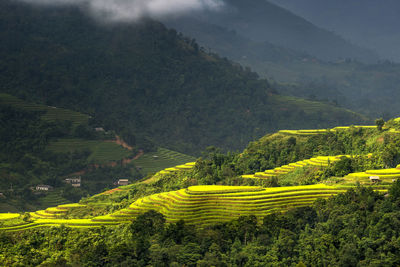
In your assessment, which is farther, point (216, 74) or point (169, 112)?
point (216, 74)

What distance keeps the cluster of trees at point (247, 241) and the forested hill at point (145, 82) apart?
9840 centimetres

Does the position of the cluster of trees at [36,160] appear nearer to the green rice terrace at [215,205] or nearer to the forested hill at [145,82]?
the forested hill at [145,82]

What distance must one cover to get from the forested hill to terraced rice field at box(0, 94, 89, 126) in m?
14.7

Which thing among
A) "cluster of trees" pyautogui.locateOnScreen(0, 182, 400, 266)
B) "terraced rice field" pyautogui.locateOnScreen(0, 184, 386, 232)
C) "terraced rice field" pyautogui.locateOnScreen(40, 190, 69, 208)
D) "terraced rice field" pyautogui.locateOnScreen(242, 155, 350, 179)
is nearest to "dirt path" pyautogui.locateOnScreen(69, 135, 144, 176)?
"terraced rice field" pyautogui.locateOnScreen(40, 190, 69, 208)

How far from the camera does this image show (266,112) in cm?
17062

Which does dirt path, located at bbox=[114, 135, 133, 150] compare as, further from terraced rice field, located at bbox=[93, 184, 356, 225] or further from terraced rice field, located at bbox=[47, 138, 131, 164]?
terraced rice field, located at bbox=[93, 184, 356, 225]

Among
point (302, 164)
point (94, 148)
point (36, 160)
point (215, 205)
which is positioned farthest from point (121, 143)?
point (215, 205)

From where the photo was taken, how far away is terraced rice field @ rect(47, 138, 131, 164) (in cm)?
11662

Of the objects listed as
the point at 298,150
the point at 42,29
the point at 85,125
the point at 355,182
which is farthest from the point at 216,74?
the point at 355,182

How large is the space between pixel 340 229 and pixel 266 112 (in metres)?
128

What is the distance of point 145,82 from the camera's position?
17838cm

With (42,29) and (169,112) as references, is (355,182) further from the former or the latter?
(42,29)

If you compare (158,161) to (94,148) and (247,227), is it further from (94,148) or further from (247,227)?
(247,227)

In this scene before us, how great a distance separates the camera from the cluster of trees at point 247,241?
137ft
